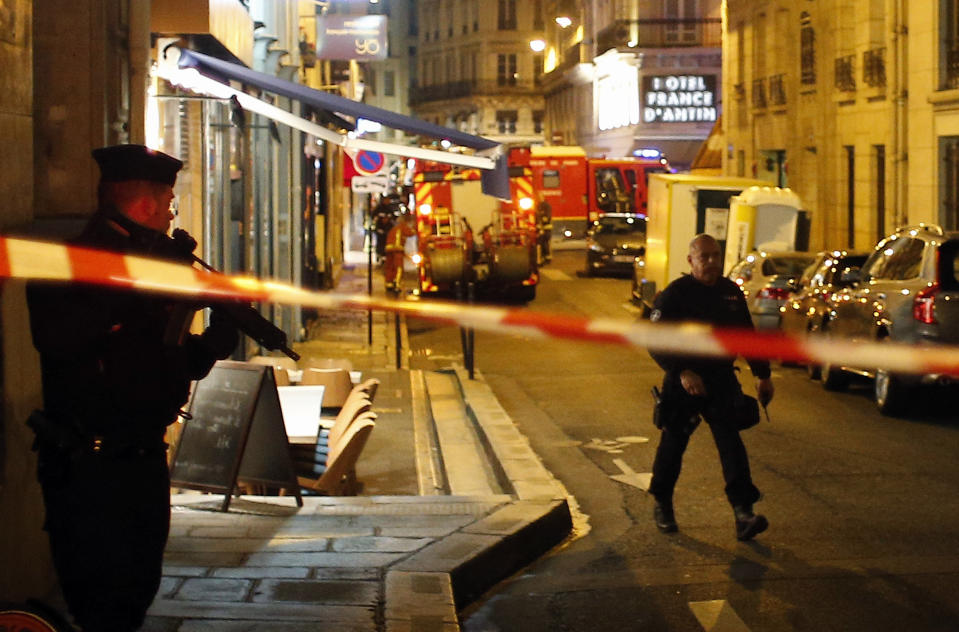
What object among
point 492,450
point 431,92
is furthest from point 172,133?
point 431,92

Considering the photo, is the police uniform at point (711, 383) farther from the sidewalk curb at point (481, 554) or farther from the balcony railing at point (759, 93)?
the balcony railing at point (759, 93)

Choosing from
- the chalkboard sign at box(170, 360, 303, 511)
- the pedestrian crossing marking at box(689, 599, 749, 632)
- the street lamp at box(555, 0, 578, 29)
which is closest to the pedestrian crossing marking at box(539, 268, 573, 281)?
the chalkboard sign at box(170, 360, 303, 511)

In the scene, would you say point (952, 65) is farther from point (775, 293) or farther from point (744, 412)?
point (744, 412)

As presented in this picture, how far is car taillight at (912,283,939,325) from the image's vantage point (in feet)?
45.0

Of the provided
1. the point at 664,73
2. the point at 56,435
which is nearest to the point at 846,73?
the point at 56,435

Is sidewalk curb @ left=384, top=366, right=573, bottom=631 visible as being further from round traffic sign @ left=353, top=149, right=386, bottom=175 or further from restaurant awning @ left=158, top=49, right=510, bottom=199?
round traffic sign @ left=353, top=149, right=386, bottom=175

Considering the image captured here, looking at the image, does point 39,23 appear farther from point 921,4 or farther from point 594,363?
point 921,4

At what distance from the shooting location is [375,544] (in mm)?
7719

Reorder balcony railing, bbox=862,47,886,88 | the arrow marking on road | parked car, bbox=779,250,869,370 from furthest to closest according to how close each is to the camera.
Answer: balcony railing, bbox=862,47,886,88
parked car, bbox=779,250,869,370
the arrow marking on road

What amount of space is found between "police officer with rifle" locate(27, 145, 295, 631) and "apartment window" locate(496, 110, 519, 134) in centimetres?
10000

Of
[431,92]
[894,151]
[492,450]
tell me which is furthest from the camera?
[431,92]

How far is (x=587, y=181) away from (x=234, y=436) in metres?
42.3

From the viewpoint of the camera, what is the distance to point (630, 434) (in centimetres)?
1344

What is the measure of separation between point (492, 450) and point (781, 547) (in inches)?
151
